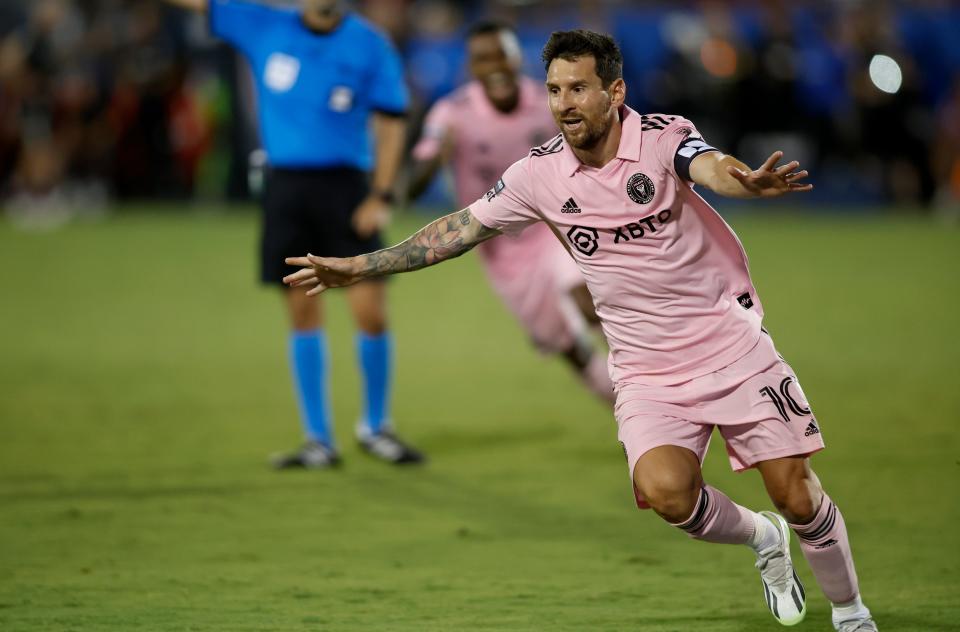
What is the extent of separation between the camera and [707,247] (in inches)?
212

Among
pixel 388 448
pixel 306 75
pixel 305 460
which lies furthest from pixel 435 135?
pixel 305 460

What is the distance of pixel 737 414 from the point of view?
5285 millimetres

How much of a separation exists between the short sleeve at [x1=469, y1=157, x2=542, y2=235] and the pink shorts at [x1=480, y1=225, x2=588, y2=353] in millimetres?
3277

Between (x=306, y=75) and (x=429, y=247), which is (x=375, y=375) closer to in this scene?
(x=306, y=75)

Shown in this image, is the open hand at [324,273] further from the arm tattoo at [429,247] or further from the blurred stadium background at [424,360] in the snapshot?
the blurred stadium background at [424,360]

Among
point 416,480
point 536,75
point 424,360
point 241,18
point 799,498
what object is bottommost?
point 424,360

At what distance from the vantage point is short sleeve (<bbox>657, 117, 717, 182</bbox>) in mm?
5141

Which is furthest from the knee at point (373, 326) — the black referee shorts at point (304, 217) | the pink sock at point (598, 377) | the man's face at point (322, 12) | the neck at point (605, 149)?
the neck at point (605, 149)

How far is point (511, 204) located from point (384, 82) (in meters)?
3.57

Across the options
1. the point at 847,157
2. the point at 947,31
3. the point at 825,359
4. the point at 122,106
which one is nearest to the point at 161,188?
the point at 122,106

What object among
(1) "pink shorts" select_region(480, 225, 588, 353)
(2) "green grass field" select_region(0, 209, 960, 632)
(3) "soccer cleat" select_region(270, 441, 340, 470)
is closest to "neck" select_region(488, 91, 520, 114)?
(1) "pink shorts" select_region(480, 225, 588, 353)

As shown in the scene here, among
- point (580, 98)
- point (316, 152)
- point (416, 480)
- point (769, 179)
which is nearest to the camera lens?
point (769, 179)

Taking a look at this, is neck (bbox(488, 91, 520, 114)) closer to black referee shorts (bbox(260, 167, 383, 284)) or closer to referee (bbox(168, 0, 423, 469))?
referee (bbox(168, 0, 423, 469))

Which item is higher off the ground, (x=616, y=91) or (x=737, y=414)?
(x=616, y=91)
